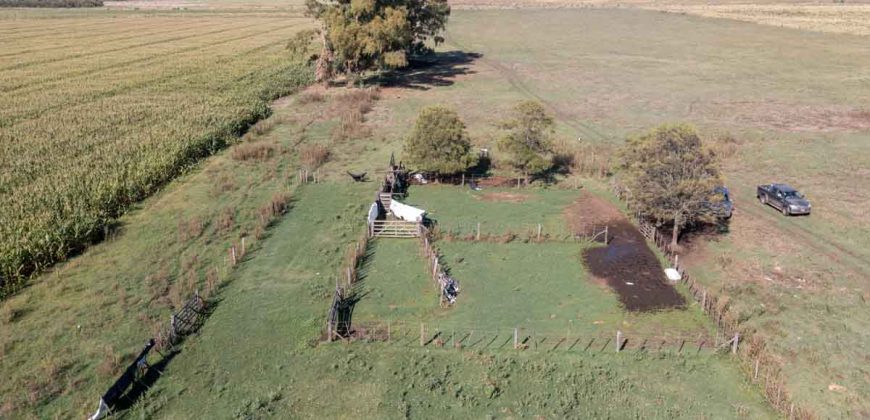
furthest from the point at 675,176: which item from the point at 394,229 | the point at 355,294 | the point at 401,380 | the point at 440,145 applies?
the point at 401,380

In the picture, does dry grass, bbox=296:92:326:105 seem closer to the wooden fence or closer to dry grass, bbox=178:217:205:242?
dry grass, bbox=178:217:205:242

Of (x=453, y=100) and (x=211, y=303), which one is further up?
(x=453, y=100)

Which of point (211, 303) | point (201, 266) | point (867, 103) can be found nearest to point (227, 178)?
point (201, 266)

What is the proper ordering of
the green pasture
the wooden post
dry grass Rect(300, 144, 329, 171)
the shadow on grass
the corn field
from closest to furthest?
the shadow on grass, the wooden post, the corn field, the green pasture, dry grass Rect(300, 144, 329, 171)

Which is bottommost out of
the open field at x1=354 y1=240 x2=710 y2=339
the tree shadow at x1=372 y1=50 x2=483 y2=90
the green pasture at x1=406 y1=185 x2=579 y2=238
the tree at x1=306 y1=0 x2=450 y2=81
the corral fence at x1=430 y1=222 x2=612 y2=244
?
the open field at x1=354 y1=240 x2=710 y2=339

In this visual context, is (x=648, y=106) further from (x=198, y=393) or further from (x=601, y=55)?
(x=198, y=393)

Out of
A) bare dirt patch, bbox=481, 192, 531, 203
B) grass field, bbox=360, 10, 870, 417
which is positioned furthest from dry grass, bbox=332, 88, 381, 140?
bare dirt patch, bbox=481, 192, 531, 203
